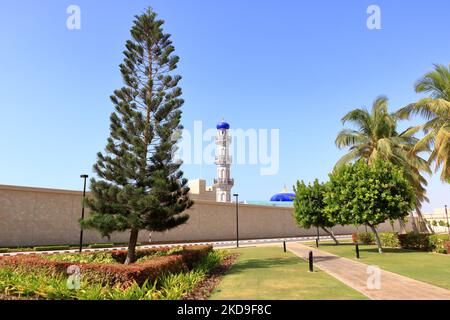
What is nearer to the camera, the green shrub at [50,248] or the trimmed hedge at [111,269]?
the trimmed hedge at [111,269]

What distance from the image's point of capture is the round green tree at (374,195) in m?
23.1

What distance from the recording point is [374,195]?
23.1m

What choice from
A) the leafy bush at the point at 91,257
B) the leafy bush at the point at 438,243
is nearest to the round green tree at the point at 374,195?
the leafy bush at the point at 438,243

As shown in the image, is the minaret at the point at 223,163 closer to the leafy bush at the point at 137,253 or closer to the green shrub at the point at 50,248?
the green shrub at the point at 50,248

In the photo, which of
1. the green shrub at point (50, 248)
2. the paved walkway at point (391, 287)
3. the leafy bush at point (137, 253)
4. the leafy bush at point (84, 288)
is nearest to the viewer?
the leafy bush at point (84, 288)

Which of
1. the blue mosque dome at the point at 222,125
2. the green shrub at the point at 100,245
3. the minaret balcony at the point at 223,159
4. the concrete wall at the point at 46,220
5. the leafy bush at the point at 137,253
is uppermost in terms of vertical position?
the blue mosque dome at the point at 222,125

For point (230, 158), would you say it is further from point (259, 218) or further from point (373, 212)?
point (373, 212)

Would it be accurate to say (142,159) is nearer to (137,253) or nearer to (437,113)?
(137,253)

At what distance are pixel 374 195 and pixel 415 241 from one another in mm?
6650

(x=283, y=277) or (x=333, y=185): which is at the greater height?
(x=333, y=185)

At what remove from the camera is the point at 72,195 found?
32281 mm

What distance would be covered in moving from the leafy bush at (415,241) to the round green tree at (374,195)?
2857 millimetres

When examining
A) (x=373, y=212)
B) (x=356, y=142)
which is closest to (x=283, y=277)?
(x=373, y=212)

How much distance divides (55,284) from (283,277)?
8.26m
